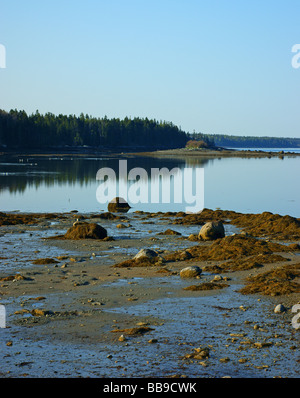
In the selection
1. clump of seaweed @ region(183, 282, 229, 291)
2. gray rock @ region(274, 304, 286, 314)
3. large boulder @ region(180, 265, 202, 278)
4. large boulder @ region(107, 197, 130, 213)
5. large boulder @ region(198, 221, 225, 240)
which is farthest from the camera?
large boulder @ region(107, 197, 130, 213)

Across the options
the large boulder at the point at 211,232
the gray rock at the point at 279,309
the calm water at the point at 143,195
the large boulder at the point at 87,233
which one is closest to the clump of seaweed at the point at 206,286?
the gray rock at the point at 279,309

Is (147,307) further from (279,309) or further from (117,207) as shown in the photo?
(117,207)

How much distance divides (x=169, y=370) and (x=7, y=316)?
4.96 metres

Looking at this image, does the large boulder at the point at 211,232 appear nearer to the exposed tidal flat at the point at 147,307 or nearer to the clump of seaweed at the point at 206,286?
the exposed tidal flat at the point at 147,307

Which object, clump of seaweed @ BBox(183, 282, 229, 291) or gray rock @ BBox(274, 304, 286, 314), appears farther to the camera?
clump of seaweed @ BBox(183, 282, 229, 291)

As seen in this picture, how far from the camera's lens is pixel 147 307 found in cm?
1442

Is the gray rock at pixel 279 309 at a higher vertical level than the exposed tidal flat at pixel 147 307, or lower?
higher

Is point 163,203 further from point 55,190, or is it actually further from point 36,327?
point 36,327

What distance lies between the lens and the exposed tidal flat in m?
10.6

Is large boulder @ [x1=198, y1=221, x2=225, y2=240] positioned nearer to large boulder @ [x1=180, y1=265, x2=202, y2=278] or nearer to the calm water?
large boulder @ [x1=180, y1=265, x2=202, y2=278]

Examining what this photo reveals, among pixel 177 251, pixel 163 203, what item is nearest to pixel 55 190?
pixel 163 203

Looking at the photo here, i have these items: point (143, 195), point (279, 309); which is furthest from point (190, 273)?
point (143, 195)

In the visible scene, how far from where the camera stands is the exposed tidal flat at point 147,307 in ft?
34.8

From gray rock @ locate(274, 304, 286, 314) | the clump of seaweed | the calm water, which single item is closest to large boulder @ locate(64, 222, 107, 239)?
the clump of seaweed
